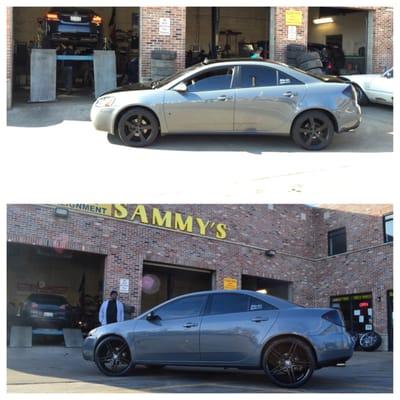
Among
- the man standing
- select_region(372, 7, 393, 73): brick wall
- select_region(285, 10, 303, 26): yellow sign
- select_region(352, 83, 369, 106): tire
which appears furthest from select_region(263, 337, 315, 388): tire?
select_region(372, 7, 393, 73): brick wall

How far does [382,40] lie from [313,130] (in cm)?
855

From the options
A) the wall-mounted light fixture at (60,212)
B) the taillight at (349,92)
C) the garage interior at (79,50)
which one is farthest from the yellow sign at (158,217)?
the taillight at (349,92)

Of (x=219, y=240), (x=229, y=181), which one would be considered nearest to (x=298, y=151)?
(x=229, y=181)

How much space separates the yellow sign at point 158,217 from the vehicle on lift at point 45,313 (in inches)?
94.9

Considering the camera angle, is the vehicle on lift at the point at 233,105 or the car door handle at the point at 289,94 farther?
the car door handle at the point at 289,94

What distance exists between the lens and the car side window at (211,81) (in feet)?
37.9

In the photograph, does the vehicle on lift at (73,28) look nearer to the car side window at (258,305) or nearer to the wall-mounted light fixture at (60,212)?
the wall-mounted light fixture at (60,212)

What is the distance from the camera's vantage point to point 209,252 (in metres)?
17.7

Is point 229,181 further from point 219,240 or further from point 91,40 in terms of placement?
point 91,40

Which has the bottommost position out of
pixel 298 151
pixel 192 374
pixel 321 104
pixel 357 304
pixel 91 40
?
pixel 357 304

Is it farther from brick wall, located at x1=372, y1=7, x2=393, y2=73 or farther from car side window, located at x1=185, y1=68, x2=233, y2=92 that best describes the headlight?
brick wall, located at x1=372, y1=7, x2=393, y2=73

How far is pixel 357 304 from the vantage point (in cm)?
1978

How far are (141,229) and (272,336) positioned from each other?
29.6ft

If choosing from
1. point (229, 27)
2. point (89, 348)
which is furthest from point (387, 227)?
point (229, 27)
